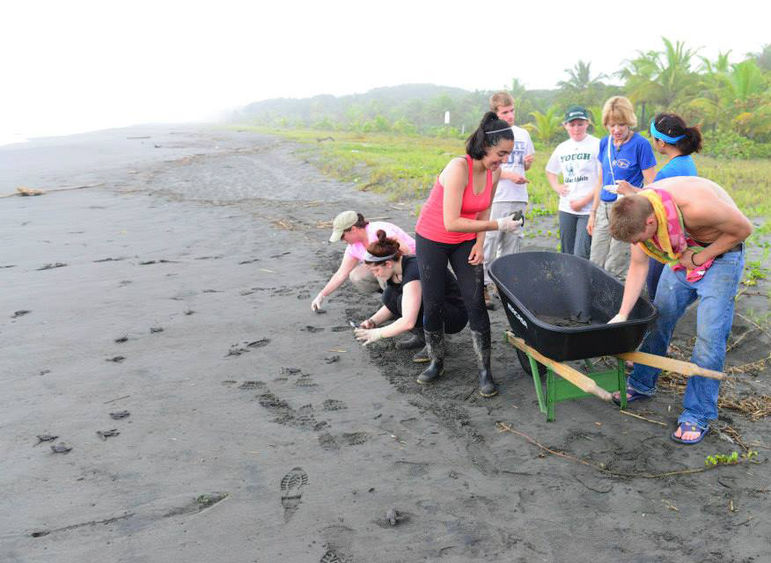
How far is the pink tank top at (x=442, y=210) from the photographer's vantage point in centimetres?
351

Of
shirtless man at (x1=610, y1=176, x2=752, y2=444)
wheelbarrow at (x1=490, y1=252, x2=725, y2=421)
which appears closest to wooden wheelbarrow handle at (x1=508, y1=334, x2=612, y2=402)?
wheelbarrow at (x1=490, y1=252, x2=725, y2=421)

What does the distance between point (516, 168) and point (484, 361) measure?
2.00 metres

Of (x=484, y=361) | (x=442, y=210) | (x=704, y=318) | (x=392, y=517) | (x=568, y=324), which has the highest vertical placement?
(x=442, y=210)

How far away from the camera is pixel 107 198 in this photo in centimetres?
1052

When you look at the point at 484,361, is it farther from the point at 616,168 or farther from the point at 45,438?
the point at 45,438

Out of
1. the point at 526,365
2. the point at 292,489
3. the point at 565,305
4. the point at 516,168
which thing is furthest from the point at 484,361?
the point at 516,168

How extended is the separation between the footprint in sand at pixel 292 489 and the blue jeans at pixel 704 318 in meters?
2.03

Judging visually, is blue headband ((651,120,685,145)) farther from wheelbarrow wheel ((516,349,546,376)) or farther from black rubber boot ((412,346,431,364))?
black rubber boot ((412,346,431,364))

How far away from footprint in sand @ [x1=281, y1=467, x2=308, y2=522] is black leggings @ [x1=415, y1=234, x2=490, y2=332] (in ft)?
4.59

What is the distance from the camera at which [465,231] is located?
3.48 metres

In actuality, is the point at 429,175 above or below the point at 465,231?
below

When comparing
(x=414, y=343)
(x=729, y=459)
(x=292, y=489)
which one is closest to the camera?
(x=292, y=489)

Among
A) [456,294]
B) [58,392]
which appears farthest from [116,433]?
[456,294]

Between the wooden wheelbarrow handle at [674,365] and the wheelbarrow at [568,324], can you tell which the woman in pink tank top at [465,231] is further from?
the wooden wheelbarrow handle at [674,365]
